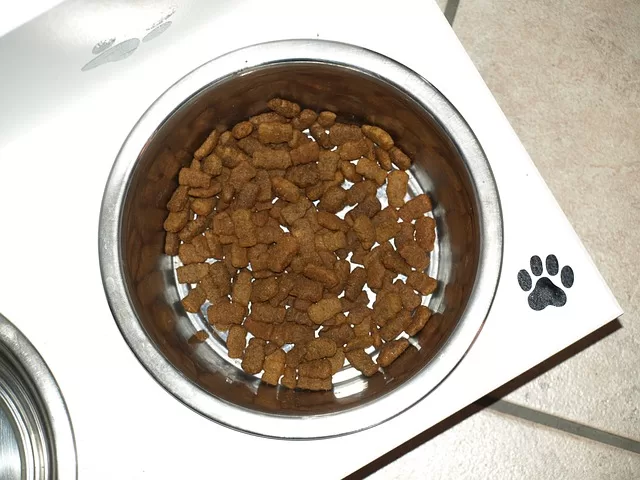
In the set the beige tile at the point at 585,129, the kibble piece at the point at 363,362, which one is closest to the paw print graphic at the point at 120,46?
the kibble piece at the point at 363,362

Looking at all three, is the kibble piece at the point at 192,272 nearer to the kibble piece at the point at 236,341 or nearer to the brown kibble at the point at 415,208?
the kibble piece at the point at 236,341

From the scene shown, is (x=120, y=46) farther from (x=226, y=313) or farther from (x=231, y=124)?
(x=226, y=313)

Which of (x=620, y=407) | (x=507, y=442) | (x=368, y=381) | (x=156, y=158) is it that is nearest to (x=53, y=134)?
(x=156, y=158)

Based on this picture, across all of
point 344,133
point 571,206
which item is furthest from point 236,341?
point 571,206

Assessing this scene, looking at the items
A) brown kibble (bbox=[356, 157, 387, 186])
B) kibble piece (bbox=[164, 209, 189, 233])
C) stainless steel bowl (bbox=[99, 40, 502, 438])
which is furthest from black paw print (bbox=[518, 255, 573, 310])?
kibble piece (bbox=[164, 209, 189, 233])

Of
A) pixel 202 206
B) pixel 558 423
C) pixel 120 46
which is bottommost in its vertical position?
pixel 558 423

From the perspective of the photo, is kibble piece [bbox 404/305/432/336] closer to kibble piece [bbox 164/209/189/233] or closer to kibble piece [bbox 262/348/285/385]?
kibble piece [bbox 262/348/285/385]

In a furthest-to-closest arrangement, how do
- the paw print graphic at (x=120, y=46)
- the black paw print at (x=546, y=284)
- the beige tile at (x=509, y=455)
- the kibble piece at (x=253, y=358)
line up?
the beige tile at (x=509, y=455), the kibble piece at (x=253, y=358), the black paw print at (x=546, y=284), the paw print graphic at (x=120, y=46)
